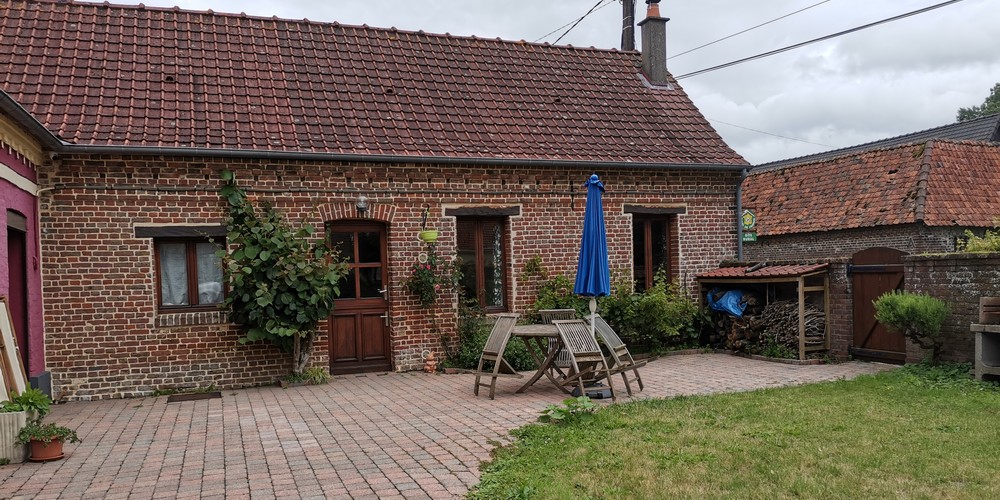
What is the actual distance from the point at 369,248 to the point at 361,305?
0.83 m

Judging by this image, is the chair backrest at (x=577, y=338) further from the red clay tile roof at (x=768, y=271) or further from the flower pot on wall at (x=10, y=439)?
the flower pot on wall at (x=10, y=439)

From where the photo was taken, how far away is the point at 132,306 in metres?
9.94

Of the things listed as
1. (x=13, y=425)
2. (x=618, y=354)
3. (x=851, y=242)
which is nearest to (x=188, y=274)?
(x=13, y=425)

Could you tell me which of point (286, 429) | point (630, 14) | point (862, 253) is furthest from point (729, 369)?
point (630, 14)

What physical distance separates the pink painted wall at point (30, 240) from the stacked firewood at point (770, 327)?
9678mm

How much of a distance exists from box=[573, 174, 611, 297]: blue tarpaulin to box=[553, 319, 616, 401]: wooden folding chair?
18.6 inches

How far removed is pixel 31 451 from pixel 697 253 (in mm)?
10060

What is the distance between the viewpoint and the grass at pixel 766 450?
5047 mm

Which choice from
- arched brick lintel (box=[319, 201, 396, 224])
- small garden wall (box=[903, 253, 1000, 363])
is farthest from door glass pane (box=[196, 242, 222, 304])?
small garden wall (box=[903, 253, 1000, 363])

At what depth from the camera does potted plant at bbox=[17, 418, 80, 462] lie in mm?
6172

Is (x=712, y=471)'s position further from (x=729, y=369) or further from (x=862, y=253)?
(x=862, y=253)

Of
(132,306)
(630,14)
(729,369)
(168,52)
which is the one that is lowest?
(729,369)

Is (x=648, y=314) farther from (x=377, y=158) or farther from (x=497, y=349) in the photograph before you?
(x=377, y=158)

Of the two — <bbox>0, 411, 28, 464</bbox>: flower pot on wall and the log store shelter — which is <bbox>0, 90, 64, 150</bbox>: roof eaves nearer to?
<bbox>0, 411, 28, 464</bbox>: flower pot on wall
